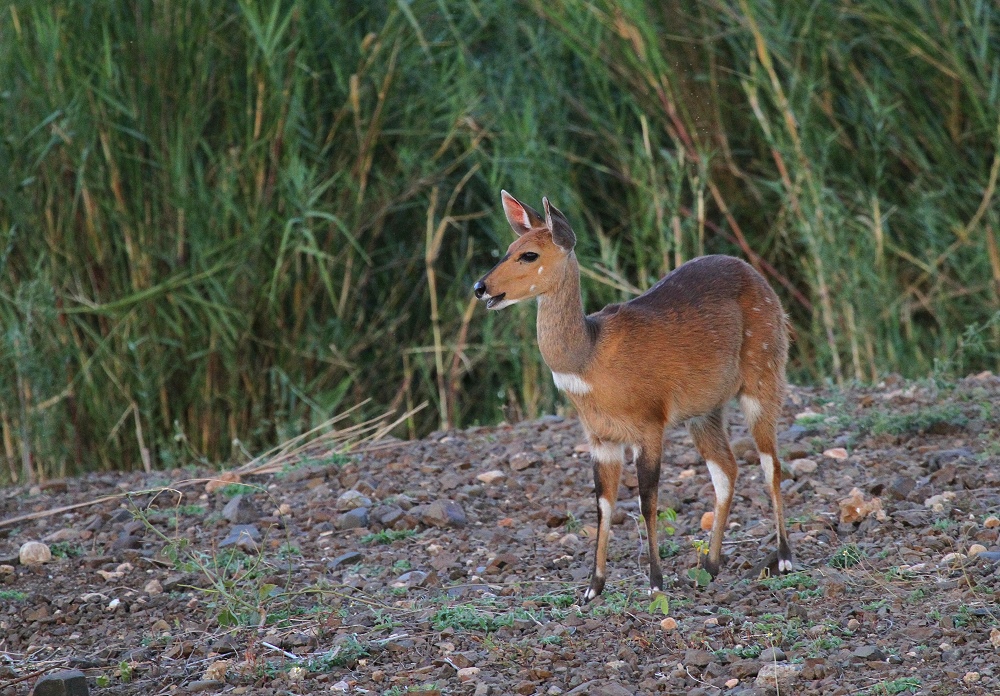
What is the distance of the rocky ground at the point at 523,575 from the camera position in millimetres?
3797

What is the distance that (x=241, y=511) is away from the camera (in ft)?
17.6

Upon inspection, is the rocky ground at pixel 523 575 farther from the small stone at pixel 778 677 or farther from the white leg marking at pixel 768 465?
the white leg marking at pixel 768 465

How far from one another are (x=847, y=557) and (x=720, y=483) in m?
0.55

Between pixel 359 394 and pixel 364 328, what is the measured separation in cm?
42

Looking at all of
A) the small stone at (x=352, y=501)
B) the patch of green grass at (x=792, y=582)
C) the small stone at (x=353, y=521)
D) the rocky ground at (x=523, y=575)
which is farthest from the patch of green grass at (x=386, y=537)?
the patch of green grass at (x=792, y=582)

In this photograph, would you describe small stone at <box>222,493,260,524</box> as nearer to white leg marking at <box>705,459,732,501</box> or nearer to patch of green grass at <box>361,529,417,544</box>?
patch of green grass at <box>361,529,417,544</box>

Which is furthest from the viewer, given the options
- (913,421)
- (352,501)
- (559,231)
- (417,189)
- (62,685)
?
(417,189)

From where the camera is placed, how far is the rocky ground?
12.5 feet

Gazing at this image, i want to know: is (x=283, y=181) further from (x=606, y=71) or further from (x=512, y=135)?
(x=606, y=71)

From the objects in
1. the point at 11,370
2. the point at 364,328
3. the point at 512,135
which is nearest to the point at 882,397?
the point at 512,135

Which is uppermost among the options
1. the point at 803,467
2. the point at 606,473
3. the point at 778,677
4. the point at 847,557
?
the point at 606,473

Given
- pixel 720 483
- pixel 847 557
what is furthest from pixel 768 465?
pixel 847 557

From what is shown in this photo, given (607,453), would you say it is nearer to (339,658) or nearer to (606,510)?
(606,510)

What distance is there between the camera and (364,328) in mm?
7676
